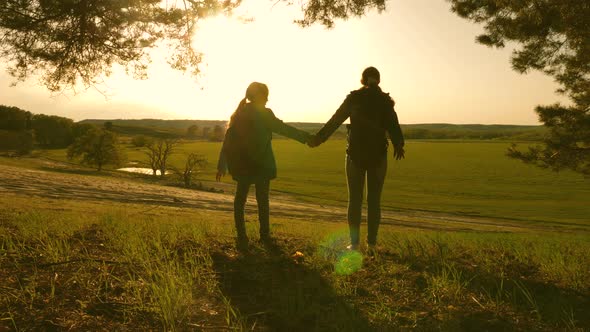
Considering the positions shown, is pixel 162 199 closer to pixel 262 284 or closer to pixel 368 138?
pixel 368 138

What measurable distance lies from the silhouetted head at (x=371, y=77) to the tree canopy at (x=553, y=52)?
2.19 meters

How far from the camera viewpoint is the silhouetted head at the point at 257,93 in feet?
17.6

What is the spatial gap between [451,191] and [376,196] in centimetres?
4462

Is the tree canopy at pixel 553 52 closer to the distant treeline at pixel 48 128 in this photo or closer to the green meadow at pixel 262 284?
the green meadow at pixel 262 284

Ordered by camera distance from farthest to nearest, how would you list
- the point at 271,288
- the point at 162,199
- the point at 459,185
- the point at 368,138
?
the point at 459,185 < the point at 162,199 < the point at 368,138 < the point at 271,288

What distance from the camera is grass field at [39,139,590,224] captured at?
3825 cm

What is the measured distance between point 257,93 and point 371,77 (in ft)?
3.99

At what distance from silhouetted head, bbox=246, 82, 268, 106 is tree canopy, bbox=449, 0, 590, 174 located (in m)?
3.20

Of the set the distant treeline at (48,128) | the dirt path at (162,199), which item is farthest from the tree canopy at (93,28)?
the distant treeline at (48,128)

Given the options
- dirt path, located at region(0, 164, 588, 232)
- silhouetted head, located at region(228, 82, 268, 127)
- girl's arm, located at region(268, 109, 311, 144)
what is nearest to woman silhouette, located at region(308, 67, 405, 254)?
girl's arm, located at region(268, 109, 311, 144)

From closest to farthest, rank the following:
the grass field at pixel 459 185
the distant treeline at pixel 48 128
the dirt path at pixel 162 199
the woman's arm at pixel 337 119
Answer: the woman's arm at pixel 337 119 → the dirt path at pixel 162 199 → the grass field at pixel 459 185 → the distant treeline at pixel 48 128

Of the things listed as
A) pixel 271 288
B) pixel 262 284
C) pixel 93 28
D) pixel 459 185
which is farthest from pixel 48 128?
pixel 271 288

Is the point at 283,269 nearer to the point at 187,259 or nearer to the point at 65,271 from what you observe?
the point at 187,259

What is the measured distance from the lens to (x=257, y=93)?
535 centimetres
